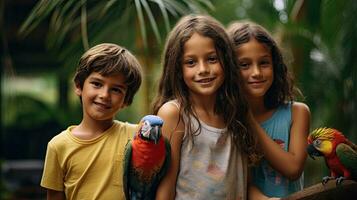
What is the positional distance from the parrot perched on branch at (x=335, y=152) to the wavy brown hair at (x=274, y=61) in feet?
1.44

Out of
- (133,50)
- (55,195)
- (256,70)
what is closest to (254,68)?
(256,70)

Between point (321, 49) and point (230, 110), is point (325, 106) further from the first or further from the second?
point (230, 110)

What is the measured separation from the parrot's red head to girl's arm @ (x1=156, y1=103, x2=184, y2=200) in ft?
1.46

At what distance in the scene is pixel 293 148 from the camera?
213 cm

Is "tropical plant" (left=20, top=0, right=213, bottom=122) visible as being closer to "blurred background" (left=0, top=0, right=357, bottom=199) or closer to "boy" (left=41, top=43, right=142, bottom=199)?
"blurred background" (left=0, top=0, right=357, bottom=199)

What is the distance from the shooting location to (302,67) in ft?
15.1

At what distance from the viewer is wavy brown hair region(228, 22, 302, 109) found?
2145mm

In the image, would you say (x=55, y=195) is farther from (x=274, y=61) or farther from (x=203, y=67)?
(x=274, y=61)

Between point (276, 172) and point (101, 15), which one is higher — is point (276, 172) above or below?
below

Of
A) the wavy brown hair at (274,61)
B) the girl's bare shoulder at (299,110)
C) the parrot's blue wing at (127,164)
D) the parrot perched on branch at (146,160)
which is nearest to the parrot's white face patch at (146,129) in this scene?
the parrot perched on branch at (146,160)

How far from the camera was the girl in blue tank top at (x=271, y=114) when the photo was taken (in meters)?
2.07

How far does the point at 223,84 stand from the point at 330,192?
558 millimetres

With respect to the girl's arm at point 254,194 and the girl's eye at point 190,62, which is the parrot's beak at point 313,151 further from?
the girl's eye at point 190,62

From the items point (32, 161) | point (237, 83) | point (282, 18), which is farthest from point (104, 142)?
point (32, 161)
